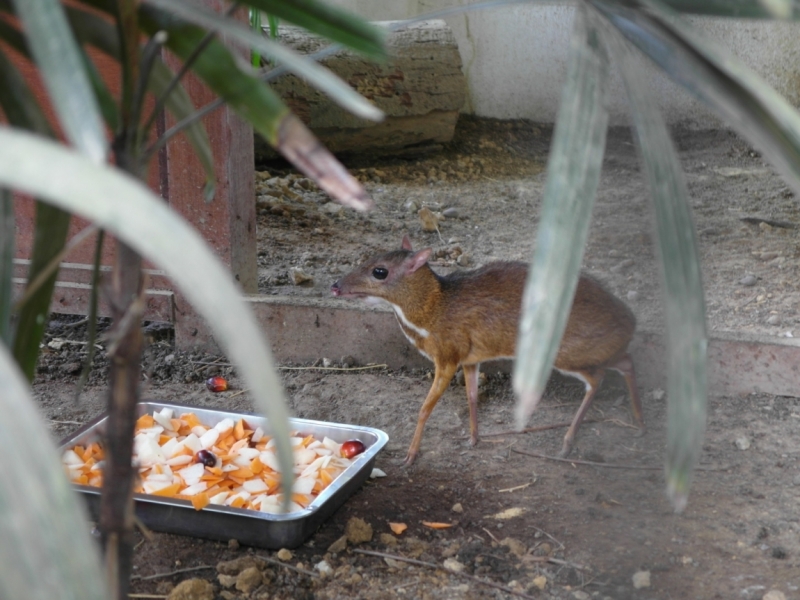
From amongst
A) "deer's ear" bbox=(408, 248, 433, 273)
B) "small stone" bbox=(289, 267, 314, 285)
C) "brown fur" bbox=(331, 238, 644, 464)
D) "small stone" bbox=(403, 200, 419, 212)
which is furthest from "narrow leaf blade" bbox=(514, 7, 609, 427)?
"small stone" bbox=(403, 200, 419, 212)

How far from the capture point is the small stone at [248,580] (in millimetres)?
2148

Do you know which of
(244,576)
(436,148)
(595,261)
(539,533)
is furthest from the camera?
(436,148)

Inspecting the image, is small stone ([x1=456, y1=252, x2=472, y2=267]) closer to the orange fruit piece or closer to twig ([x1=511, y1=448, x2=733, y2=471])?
twig ([x1=511, y1=448, x2=733, y2=471])

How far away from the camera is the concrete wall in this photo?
6.75 meters

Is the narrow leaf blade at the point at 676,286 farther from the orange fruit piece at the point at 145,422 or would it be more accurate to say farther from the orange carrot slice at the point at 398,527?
the orange fruit piece at the point at 145,422

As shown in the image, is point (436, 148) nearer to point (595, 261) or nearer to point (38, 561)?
point (595, 261)

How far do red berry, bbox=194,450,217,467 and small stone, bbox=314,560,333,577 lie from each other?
508 millimetres

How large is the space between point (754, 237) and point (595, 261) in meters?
1.06

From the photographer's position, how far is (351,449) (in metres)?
2.71

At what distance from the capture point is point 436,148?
259 inches

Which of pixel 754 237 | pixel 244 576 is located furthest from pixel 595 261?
pixel 244 576

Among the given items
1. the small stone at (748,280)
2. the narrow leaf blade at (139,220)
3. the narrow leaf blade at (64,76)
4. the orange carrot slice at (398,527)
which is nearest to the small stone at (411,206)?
the small stone at (748,280)

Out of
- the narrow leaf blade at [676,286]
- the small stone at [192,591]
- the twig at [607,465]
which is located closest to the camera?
the narrow leaf blade at [676,286]

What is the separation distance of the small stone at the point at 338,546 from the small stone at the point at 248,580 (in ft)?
0.76
